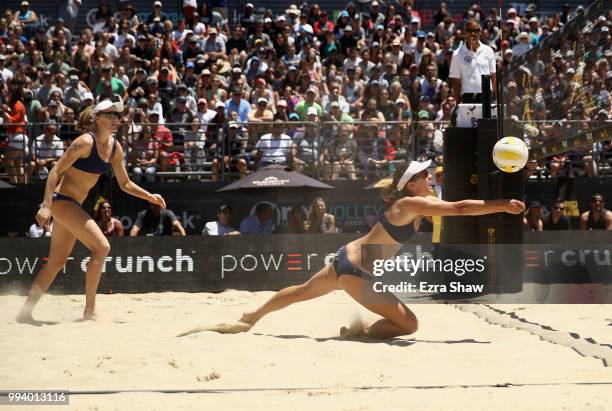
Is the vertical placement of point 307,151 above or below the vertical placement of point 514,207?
above

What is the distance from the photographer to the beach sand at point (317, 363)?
16.1 ft

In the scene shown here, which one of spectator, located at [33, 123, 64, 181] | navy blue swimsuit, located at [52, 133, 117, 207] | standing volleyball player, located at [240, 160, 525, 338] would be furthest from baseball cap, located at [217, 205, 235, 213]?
standing volleyball player, located at [240, 160, 525, 338]

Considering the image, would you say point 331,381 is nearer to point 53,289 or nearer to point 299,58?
point 53,289

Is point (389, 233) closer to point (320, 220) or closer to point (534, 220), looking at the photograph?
point (320, 220)

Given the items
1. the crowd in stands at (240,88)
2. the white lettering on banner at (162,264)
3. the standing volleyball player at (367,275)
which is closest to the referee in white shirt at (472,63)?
the crowd in stands at (240,88)

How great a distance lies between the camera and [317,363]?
5.87 meters

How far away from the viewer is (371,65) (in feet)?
55.1

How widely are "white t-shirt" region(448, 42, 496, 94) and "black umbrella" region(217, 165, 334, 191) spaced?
287 cm

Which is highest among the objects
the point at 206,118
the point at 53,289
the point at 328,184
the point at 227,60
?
the point at 227,60

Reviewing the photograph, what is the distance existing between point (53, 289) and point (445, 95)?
7282 millimetres

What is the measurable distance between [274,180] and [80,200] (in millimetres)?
5685

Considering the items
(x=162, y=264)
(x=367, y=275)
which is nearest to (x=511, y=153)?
(x=367, y=275)

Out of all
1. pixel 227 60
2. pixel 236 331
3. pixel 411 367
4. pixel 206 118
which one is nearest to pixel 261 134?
pixel 206 118

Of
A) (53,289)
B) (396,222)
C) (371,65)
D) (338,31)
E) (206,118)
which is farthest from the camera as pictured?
(338,31)
